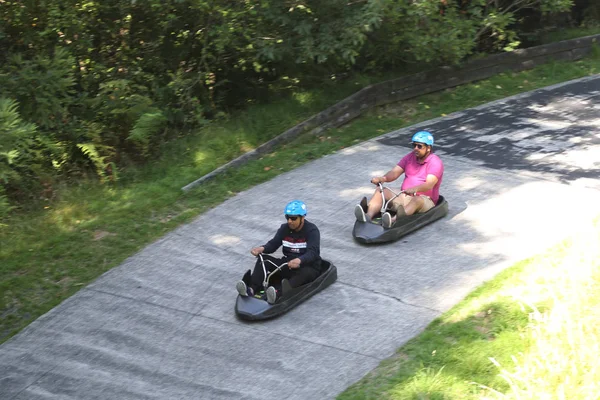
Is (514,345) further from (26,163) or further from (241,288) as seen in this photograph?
(26,163)

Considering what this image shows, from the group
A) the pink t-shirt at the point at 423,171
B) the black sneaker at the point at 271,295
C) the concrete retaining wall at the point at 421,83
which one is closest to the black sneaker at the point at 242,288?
the black sneaker at the point at 271,295

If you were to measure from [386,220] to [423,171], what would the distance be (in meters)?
0.97

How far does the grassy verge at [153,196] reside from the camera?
33.0 feet

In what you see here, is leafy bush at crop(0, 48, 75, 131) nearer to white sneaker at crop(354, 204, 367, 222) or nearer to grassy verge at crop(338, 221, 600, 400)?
white sneaker at crop(354, 204, 367, 222)

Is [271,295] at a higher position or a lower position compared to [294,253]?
lower

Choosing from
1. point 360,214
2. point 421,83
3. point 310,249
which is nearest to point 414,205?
point 360,214

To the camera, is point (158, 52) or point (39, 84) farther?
point (158, 52)

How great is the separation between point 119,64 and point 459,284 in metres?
8.57

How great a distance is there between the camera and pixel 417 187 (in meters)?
10.4

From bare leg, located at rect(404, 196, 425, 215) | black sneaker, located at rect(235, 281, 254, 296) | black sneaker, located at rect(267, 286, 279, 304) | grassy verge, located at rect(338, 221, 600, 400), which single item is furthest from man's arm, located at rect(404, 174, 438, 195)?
black sneaker, located at rect(235, 281, 254, 296)

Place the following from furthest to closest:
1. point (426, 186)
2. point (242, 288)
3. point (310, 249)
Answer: point (426, 186) < point (310, 249) < point (242, 288)

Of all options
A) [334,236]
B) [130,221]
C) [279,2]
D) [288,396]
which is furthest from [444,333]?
[279,2]

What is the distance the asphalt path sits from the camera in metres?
7.87

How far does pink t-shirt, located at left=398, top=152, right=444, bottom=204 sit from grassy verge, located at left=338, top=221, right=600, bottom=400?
2.14 m
